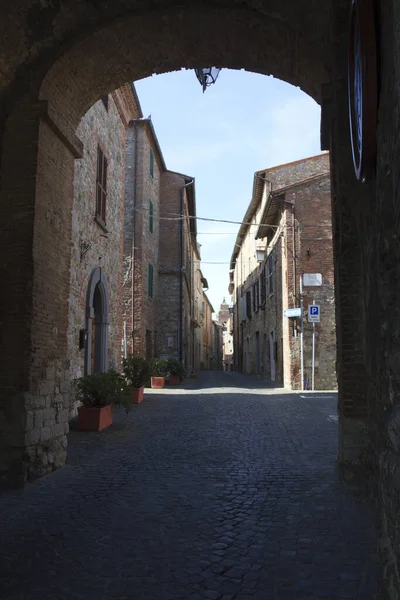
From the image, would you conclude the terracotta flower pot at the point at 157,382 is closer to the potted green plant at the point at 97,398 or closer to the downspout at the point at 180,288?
the downspout at the point at 180,288

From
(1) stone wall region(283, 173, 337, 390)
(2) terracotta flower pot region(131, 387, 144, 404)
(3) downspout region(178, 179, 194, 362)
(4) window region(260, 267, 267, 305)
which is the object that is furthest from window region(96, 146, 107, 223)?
(4) window region(260, 267, 267, 305)

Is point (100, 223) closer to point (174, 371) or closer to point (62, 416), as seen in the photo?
point (62, 416)

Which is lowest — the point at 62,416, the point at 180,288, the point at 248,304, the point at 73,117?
the point at 62,416

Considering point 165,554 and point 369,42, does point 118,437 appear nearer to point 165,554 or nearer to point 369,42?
point 165,554

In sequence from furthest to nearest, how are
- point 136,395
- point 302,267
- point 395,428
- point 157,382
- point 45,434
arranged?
point 157,382 < point 302,267 < point 136,395 < point 45,434 < point 395,428

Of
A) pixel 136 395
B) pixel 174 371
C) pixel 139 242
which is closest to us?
pixel 136 395

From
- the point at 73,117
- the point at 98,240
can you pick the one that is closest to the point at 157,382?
the point at 98,240

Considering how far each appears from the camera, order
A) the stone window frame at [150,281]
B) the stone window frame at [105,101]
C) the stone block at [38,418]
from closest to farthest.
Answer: the stone block at [38,418], the stone window frame at [105,101], the stone window frame at [150,281]

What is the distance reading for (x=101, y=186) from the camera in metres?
10.2

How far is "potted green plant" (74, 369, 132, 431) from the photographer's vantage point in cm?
723

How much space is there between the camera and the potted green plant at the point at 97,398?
723cm

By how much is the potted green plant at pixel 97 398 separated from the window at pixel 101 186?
3.85 m

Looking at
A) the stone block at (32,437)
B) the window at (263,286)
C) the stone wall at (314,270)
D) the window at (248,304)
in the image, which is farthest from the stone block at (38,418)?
the window at (248,304)

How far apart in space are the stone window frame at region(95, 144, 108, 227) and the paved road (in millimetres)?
5288
